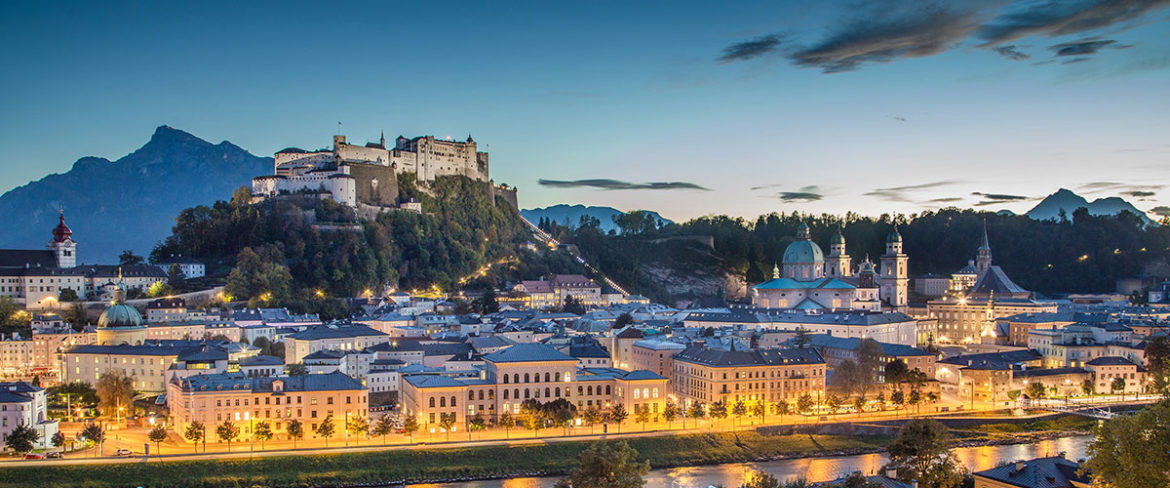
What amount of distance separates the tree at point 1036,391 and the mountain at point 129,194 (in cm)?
7616

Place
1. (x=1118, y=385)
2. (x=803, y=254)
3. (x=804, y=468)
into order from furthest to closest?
(x=803, y=254)
(x=1118, y=385)
(x=804, y=468)

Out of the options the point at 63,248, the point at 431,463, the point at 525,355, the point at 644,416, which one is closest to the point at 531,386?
the point at 525,355

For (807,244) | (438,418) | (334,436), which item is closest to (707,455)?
(438,418)

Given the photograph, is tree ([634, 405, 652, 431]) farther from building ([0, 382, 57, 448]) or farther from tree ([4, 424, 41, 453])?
tree ([4, 424, 41, 453])

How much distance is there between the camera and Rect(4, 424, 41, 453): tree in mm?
28406

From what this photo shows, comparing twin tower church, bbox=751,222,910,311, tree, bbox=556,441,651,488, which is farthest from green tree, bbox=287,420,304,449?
twin tower church, bbox=751,222,910,311

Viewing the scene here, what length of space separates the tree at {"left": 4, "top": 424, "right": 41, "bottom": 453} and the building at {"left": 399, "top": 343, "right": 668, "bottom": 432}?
1126 centimetres

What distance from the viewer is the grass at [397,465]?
27.2 meters

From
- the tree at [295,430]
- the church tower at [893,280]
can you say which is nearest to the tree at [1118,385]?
the church tower at [893,280]

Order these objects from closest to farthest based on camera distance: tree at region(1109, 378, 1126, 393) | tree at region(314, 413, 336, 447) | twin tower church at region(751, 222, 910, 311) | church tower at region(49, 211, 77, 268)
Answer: tree at region(314, 413, 336, 447)
tree at region(1109, 378, 1126, 393)
church tower at region(49, 211, 77, 268)
twin tower church at region(751, 222, 910, 311)

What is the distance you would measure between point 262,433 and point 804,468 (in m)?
16.4

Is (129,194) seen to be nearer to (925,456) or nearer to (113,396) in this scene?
(113,396)

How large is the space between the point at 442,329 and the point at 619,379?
17638 millimetres

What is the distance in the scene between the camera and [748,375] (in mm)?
38500
